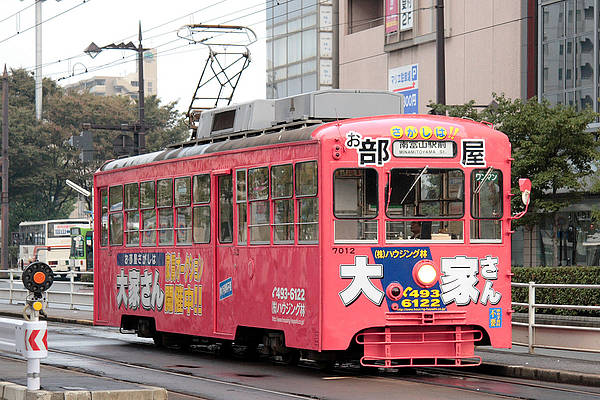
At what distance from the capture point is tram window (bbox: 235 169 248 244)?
52.3ft

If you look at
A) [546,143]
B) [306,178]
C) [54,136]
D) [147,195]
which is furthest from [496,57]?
[54,136]

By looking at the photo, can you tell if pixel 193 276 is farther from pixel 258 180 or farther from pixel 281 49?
pixel 281 49

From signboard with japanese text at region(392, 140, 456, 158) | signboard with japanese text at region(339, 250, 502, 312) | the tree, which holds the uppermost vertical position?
the tree

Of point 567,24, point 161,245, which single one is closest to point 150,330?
point 161,245

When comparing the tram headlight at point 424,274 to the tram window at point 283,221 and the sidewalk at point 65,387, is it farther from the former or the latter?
the sidewalk at point 65,387

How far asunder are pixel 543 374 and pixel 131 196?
316 inches

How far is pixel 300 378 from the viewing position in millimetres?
14484

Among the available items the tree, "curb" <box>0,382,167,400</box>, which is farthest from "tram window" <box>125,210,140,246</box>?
the tree

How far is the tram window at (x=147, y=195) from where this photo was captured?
18.8 m

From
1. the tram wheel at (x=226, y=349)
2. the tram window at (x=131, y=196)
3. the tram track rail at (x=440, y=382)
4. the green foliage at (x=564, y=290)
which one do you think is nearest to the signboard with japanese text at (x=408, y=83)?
the green foliage at (x=564, y=290)

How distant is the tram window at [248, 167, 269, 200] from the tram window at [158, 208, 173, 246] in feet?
8.71

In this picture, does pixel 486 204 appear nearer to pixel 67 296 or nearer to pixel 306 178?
pixel 306 178

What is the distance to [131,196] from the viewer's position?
1962cm

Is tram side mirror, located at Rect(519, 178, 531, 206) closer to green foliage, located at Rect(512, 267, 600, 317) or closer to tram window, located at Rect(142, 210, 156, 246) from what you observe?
tram window, located at Rect(142, 210, 156, 246)
